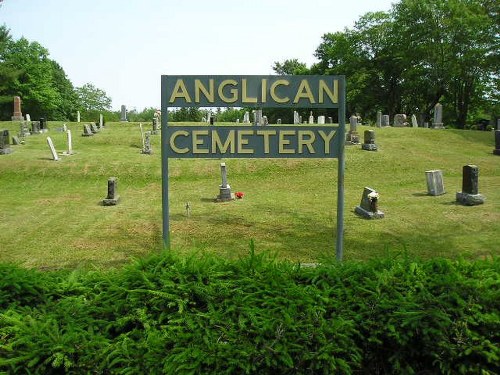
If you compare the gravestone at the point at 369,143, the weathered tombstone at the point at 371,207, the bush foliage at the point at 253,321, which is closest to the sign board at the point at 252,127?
the bush foliage at the point at 253,321

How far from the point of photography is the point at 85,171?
22953 millimetres

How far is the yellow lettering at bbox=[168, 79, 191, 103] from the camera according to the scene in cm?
816

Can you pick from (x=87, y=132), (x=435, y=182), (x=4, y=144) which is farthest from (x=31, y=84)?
(x=435, y=182)

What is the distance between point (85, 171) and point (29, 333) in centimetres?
2098

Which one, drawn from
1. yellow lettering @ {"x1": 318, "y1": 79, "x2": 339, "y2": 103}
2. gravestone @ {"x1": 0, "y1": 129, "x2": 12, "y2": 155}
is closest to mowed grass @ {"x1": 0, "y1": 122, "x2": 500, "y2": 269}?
gravestone @ {"x1": 0, "y1": 129, "x2": 12, "y2": 155}

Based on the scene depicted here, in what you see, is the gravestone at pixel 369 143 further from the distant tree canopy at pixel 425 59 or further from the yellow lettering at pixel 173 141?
the distant tree canopy at pixel 425 59

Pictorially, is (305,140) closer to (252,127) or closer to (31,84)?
(252,127)

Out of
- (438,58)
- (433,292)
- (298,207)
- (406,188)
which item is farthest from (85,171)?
(438,58)

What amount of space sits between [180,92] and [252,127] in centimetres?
145

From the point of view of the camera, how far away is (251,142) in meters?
8.47

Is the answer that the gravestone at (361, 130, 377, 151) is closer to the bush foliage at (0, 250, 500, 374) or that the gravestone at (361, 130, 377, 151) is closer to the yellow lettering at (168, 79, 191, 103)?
the yellow lettering at (168, 79, 191, 103)

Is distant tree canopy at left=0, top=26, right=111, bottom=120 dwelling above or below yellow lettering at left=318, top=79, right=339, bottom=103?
above

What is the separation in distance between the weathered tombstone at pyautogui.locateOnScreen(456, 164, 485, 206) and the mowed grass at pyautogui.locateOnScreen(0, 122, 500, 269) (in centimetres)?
34

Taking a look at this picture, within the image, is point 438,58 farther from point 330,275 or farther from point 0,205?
point 330,275
